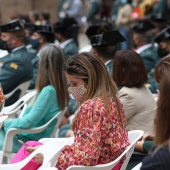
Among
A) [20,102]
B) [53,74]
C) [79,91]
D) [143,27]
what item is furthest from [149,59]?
[79,91]

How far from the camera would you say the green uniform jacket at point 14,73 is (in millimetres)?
5621

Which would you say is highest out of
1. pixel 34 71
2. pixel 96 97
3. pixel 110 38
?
pixel 96 97

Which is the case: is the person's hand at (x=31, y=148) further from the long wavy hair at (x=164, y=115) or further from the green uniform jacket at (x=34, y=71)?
the green uniform jacket at (x=34, y=71)

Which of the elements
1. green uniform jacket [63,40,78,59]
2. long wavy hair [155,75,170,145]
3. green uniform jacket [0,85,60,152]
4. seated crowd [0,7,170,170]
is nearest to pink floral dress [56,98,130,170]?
seated crowd [0,7,170,170]

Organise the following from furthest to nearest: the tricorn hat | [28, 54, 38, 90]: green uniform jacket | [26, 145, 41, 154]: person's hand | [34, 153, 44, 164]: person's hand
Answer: the tricorn hat
[28, 54, 38, 90]: green uniform jacket
[26, 145, 41, 154]: person's hand
[34, 153, 44, 164]: person's hand

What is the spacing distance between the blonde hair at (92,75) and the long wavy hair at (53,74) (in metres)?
1.12

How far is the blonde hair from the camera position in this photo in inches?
131

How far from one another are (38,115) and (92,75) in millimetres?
1154

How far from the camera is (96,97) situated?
327cm

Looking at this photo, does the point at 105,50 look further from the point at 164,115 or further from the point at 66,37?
the point at 164,115

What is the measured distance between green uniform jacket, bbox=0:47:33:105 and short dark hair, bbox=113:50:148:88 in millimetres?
1688

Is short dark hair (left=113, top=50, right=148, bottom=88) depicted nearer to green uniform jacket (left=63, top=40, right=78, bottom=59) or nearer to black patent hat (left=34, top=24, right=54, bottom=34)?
black patent hat (left=34, top=24, right=54, bottom=34)

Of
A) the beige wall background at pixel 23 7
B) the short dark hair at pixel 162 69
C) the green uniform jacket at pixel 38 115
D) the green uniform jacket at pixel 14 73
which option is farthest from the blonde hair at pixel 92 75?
the beige wall background at pixel 23 7

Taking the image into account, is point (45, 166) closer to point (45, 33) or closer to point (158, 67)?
point (158, 67)
